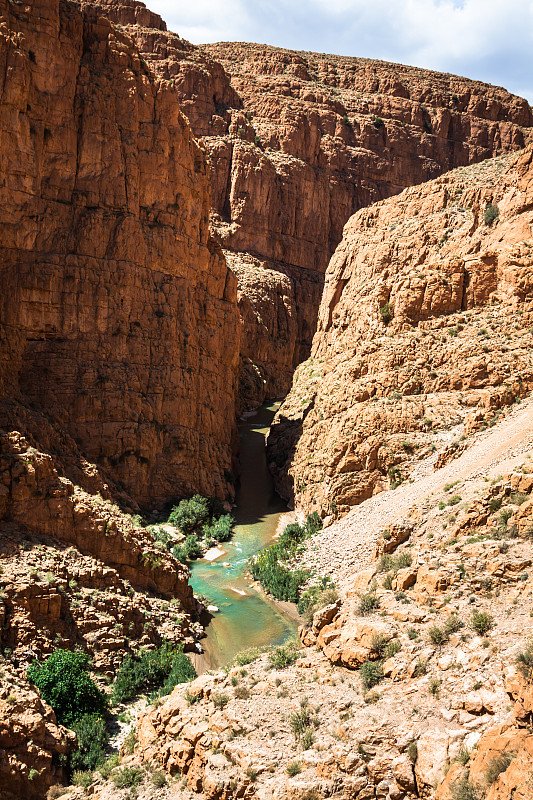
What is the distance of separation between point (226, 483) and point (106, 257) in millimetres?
15543

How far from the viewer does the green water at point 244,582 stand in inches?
1050

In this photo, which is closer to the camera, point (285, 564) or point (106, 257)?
point (285, 564)

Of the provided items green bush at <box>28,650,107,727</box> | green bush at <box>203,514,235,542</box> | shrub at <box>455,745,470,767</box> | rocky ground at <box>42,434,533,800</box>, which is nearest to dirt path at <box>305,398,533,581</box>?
rocky ground at <box>42,434,533,800</box>

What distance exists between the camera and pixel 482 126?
98.4 metres

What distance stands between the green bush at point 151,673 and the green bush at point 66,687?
869 millimetres

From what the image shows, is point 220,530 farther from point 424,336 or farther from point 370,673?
point 370,673

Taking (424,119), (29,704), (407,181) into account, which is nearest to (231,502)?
(29,704)

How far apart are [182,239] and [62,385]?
12.0 m

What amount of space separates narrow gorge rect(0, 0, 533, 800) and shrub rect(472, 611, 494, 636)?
147 mm

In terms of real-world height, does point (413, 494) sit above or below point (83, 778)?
above

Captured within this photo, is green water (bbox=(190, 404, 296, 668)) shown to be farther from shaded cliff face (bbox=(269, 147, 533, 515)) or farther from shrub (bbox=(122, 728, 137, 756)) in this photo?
shrub (bbox=(122, 728, 137, 756))

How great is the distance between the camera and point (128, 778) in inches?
595

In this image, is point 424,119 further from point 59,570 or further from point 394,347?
point 59,570

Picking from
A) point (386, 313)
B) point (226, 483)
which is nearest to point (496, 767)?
point (386, 313)
